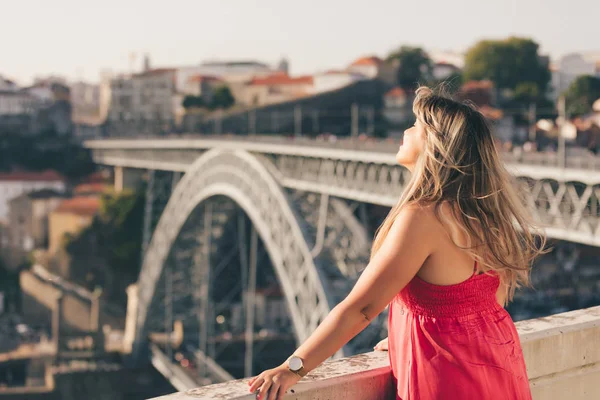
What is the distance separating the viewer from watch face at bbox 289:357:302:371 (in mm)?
2111

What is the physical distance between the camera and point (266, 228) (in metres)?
18.4

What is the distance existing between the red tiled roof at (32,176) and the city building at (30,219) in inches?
77.8

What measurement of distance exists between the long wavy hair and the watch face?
0.27m

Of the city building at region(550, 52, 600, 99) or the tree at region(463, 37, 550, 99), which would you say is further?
the city building at region(550, 52, 600, 99)

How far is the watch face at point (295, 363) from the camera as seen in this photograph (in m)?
2.11

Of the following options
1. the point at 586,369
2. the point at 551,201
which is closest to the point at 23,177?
the point at 551,201

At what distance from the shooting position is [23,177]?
149 feet

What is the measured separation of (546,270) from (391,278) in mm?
29855

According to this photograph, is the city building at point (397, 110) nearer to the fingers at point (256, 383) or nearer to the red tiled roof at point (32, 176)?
the red tiled roof at point (32, 176)

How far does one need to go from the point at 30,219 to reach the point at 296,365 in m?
42.3

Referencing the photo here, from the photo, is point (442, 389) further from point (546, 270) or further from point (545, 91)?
point (545, 91)

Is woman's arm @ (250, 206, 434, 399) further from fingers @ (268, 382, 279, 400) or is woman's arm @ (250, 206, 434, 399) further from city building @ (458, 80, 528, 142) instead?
city building @ (458, 80, 528, 142)

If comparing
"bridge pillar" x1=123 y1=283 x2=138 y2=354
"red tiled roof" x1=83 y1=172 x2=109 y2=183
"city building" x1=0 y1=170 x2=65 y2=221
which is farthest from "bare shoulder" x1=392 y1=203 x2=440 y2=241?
"city building" x1=0 y1=170 x2=65 y2=221

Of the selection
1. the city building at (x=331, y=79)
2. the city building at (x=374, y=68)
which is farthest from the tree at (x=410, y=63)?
the city building at (x=331, y=79)
